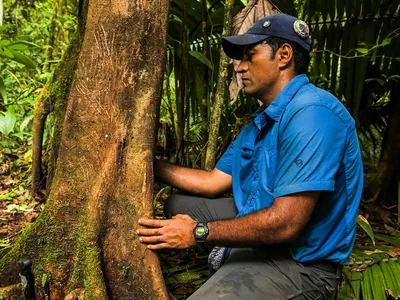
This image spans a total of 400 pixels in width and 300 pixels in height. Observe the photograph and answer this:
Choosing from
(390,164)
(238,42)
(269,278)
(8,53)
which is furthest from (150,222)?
(390,164)

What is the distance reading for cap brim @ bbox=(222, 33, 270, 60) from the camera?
93.7 inches

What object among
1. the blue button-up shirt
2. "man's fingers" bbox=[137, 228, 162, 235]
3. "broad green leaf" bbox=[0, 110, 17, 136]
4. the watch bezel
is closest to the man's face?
the blue button-up shirt

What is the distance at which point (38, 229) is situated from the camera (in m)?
2.36

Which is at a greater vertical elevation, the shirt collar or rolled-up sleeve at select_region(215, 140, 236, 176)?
the shirt collar

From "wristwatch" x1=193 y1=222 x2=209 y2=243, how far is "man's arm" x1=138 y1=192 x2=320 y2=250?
20mm

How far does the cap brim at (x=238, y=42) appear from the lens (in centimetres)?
238

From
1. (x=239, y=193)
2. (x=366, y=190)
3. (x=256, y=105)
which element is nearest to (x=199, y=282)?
(x=239, y=193)

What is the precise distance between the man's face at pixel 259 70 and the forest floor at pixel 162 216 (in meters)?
1.29

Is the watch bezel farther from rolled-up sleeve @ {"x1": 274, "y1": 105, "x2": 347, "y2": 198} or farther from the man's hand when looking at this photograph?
rolled-up sleeve @ {"x1": 274, "y1": 105, "x2": 347, "y2": 198}

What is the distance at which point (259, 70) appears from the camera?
242 cm

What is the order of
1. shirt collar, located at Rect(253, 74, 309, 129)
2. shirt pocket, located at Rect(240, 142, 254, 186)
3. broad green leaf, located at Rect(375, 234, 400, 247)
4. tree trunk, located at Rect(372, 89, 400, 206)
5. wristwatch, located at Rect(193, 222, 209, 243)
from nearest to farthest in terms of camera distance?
A: wristwatch, located at Rect(193, 222, 209, 243), shirt collar, located at Rect(253, 74, 309, 129), shirt pocket, located at Rect(240, 142, 254, 186), broad green leaf, located at Rect(375, 234, 400, 247), tree trunk, located at Rect(372, 89, 400, 206)

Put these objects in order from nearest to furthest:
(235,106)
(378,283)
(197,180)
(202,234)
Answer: (202,234), (378,283), (197,180), (235,106)

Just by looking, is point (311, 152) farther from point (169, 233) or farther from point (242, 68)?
point (169, 233)

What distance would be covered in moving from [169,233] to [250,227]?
0.42m
